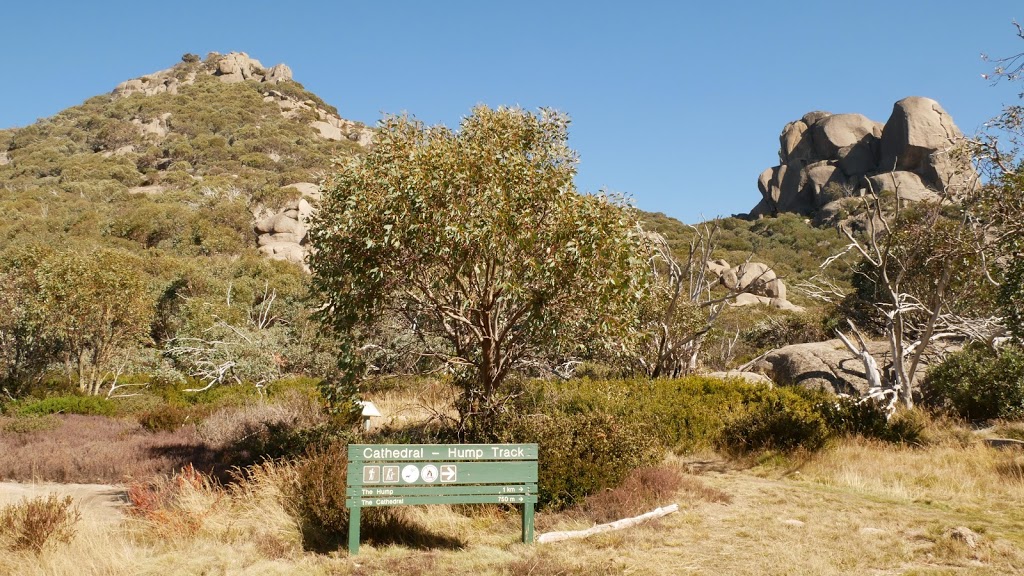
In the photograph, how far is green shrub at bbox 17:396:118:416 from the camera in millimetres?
17484

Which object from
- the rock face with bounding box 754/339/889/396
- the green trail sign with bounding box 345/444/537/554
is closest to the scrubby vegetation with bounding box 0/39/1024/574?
the green trail sign with bounding box 345/444/537/554

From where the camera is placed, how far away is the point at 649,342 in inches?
717

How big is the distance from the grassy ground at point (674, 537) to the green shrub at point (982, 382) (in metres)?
4.42

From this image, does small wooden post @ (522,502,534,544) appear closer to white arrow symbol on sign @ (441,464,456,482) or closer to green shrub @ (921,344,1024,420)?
white arrow symbol on sign @ (441,464,456,482)

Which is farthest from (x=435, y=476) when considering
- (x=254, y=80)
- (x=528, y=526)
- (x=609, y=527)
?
(x=254, y=80)

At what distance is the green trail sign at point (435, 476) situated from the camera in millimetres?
6824

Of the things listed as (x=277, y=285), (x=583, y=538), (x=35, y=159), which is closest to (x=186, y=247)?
(x=277, y=285)

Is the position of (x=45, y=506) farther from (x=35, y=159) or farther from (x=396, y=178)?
(x=35, y=159)

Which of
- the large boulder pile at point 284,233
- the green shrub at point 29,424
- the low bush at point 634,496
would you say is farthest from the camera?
the large boulder pile at point 284,233

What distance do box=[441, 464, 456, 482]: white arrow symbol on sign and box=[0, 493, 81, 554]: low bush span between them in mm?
3816

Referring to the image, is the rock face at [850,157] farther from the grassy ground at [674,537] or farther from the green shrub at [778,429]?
the grassy ground at [674,537]

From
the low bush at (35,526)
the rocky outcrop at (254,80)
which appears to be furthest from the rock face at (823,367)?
the rocky outcrop at (254,80)

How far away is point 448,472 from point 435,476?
14 centimetres

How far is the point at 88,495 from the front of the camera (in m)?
10.4
